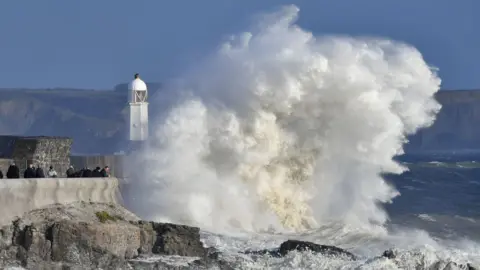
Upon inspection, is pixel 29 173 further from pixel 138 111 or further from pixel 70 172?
pixel 138 111

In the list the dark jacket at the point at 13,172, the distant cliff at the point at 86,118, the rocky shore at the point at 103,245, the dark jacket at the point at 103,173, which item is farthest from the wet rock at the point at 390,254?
the distant cliff at the point at 86,118

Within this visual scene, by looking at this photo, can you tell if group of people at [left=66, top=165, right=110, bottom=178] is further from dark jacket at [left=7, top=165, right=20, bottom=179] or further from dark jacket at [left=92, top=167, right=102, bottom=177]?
dark jacket at [left=7, top=165, right=20, bottom=179]

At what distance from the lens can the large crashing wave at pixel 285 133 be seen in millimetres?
25875

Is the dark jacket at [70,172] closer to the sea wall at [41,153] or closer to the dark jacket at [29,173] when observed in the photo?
the sea wall at [41,153]

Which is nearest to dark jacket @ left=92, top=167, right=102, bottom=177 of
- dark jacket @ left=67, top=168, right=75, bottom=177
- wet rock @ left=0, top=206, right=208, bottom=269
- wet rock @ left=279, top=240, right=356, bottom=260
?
dark jacket @ left=67, top=168, right=75, bottom=177

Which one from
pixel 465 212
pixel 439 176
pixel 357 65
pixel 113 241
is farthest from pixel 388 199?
pixel 439 176

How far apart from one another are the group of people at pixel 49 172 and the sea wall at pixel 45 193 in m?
0.81

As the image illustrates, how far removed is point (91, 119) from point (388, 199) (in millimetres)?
87274

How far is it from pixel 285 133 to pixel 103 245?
7475 mm

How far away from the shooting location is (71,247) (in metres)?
20.4

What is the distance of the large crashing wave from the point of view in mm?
25875

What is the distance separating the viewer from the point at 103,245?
811 inches

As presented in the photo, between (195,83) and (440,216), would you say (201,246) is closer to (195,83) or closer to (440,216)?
(195,83)

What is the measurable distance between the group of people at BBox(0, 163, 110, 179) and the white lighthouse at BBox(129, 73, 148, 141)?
211cm
